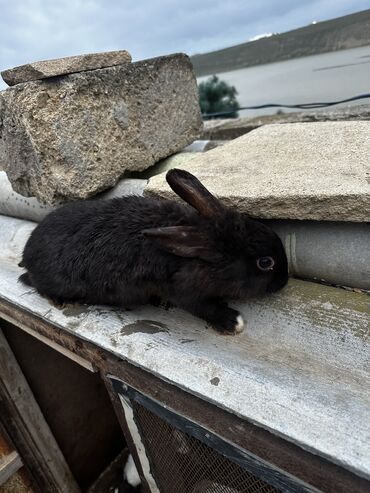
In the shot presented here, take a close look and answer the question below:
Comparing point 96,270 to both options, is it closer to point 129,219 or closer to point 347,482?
point 129,219

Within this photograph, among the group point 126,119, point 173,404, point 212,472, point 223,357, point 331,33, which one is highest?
point 331,33

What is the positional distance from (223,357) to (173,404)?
237mm

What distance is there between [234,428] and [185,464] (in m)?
0.78

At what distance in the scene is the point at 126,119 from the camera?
95.7 inches

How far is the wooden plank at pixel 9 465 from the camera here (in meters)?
3.00

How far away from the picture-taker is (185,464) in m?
1.81

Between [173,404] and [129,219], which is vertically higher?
[129,219]

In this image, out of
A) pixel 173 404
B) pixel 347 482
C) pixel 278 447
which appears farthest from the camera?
pixel 173 404

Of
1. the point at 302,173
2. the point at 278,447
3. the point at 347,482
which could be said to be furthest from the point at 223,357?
the point at 302,173

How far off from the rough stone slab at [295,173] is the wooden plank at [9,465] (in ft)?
7.93

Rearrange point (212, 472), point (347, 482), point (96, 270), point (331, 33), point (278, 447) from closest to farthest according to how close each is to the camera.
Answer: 1. point (347, 482)
2. point (278, 447)
3. point (212, 472)
4. point (96, 270)
5. point (331, 33)

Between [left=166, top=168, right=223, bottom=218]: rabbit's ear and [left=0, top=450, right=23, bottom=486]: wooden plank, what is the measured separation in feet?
8.67

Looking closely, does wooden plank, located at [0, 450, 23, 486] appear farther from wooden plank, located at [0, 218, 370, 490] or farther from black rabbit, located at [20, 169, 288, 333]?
black rabbit, located at [20, 169, 288, 333]

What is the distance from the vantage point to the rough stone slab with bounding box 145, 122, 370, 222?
4.94 ft
